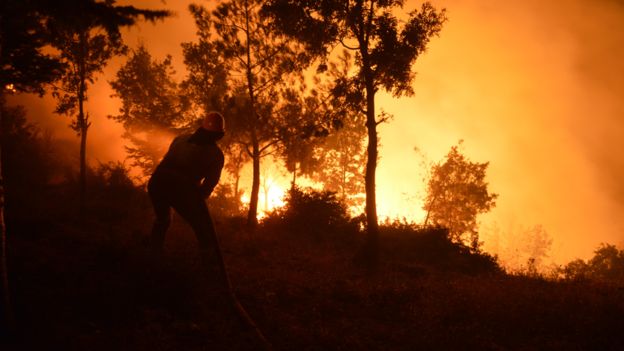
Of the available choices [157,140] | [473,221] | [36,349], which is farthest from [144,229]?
[473,221]

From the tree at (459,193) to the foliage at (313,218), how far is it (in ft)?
66.4

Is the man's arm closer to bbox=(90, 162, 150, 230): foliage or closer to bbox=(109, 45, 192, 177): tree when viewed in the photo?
bbox=(90, 162, 150, 230): foliage

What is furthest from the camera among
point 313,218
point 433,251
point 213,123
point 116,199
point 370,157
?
point 116,199

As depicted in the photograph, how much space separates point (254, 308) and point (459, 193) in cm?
3352

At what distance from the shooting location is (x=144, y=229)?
10.5 metres

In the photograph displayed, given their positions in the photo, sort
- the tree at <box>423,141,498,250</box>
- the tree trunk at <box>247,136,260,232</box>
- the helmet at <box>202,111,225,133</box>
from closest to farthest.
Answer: the helmet at <box>202,111,225,133</box>
the tree trunk at <box>247,136,260,232</box>
the tree at <box>423,141,498,250</box>

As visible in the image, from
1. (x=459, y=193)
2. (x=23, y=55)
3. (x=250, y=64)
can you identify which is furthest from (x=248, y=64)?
(x=459, y=193)

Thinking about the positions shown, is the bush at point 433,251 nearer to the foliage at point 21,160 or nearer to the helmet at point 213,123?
the helmet at point 213,123

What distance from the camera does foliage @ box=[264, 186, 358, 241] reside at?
53.7 ft

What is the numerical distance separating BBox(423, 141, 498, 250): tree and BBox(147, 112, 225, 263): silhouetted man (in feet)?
106

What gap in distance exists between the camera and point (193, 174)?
5.67 metres

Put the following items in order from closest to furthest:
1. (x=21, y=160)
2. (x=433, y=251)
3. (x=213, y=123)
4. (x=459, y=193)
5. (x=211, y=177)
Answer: (x=213, y=123), (x=211, y=177), (x=433, y=251), (x=21, y=160), (x=459, y=193)

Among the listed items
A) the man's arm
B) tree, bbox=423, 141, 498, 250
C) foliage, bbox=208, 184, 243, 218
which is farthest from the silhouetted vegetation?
tree, bbox=423, 141, 498, 250

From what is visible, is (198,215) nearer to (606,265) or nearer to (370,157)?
(370,157)
